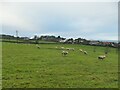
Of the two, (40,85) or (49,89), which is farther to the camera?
(40,85)

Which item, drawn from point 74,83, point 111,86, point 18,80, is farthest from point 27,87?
point 111,86

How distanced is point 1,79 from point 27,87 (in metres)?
2.35

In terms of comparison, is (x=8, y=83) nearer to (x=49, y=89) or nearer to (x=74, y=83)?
(x=49, y=89)

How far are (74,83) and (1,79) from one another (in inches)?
159

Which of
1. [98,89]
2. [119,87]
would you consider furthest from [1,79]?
[119,87]

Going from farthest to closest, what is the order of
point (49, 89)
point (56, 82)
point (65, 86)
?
point (56, 82) < point (65, 86) < point (49, 89)

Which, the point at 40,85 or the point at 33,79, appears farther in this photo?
the point at 33,79

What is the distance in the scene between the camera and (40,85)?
12.8m

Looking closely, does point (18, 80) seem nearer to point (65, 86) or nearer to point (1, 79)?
point (1, 79)

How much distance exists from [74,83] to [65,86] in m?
0.95

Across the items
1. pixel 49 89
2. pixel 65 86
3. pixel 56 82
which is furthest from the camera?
pixel 56 82

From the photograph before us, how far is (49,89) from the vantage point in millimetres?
11844

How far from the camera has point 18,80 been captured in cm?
1388

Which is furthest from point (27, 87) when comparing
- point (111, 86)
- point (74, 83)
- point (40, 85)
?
point (111, 86)
